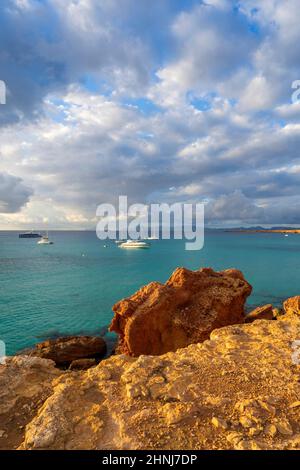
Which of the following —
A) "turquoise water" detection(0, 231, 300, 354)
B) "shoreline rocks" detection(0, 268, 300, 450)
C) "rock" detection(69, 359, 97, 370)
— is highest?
"shoreline rocks" detection(0, 268, 300, 450)

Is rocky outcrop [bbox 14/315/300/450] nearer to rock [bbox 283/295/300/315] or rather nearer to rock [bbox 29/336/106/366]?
rock [bbox 29/336/106/366]

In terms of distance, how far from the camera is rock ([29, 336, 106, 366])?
73.4 ft

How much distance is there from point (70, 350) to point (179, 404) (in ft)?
61.3

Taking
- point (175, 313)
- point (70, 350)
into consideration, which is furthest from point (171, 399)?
point (70, 350)

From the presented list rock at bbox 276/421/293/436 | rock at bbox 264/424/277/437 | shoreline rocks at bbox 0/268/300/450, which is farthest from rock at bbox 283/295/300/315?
rock at bbox 264/424/277/437

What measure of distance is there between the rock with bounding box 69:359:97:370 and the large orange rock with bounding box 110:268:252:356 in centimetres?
294

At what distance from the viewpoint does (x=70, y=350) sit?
76.1 feet

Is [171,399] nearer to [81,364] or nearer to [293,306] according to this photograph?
[81,364]

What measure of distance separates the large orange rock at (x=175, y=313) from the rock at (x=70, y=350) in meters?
4.23

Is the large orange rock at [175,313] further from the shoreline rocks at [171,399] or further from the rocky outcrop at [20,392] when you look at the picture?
the rocky outcrop at [20,392]

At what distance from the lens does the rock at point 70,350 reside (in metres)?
22.4

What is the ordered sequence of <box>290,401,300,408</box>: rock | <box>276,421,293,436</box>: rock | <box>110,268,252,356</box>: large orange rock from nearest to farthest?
1. <box>276,421,293,436</box>: rock
2. <box>290,401,300,408</box>: rock
3. <box>110,268,252,356</box>: large orange rock

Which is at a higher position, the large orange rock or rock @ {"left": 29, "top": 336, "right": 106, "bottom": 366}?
the large orange rock
